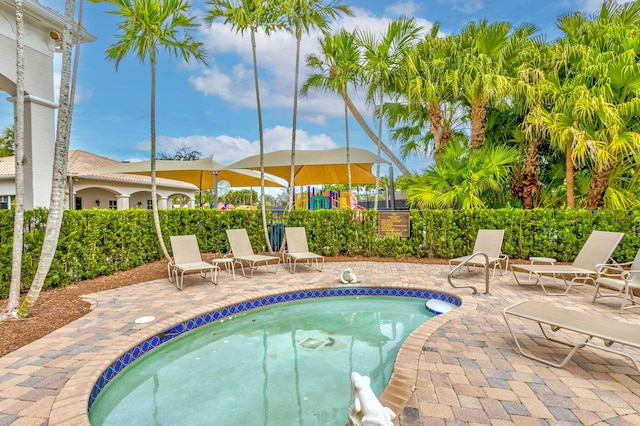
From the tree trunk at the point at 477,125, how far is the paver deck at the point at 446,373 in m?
6.05

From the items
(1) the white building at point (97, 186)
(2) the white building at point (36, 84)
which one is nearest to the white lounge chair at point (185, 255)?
(2) the white building at point (36, 84)

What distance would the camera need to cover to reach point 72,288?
227 inches

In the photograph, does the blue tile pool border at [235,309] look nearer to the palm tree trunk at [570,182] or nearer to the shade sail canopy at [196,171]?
the palm tree trunk at [570,182]

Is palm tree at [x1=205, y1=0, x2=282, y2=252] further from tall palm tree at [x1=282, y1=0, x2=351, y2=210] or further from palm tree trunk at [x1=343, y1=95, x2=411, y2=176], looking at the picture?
palm tree trunk at [x1=343, y1=95, x2=411, y2=176]

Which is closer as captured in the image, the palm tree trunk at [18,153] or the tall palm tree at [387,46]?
the palm tree trunk at [18,153]

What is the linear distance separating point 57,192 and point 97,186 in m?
14.7

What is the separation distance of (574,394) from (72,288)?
714 centimetres

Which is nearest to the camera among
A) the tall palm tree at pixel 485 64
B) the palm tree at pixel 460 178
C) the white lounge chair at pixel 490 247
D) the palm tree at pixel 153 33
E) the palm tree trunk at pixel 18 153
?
the palm tree trunk at pixel 18 153

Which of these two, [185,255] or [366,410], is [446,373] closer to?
[366,410]

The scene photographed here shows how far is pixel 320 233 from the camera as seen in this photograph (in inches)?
374

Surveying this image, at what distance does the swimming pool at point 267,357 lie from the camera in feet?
9.57

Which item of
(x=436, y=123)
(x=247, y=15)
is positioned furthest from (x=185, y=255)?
(x=436, y=123)

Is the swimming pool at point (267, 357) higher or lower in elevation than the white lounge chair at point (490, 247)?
lower

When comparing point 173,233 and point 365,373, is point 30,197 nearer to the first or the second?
point 173,233
